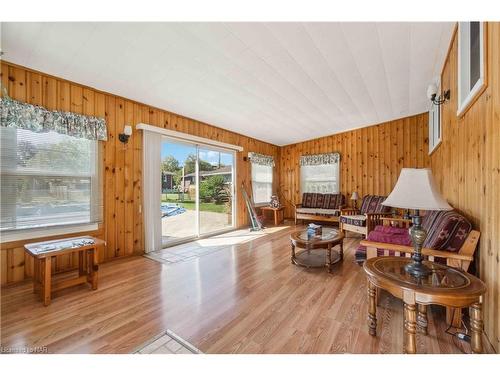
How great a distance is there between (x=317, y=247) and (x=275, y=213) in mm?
3094

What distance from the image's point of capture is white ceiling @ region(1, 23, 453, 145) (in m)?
1.97

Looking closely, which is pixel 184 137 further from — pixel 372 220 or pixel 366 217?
pixel 372 220

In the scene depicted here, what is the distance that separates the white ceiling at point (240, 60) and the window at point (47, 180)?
806mm

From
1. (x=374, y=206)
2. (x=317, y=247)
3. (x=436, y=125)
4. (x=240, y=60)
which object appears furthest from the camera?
(x=374, y=206)

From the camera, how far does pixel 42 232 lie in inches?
98.2

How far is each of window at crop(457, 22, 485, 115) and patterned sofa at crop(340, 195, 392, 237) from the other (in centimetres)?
213

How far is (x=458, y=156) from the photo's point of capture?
2.09 metres

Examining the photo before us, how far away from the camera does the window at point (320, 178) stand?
19.2 feet

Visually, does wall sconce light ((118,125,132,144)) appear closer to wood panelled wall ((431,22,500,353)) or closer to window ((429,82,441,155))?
wood panelled wall ((431,22,500,353))

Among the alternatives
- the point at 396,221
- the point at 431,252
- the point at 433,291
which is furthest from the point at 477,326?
the point at 396,221

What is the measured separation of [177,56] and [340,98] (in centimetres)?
257

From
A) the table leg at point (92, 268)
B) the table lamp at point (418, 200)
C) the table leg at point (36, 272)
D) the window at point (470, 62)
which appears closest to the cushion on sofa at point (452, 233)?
the table lamp at point (418, 200)

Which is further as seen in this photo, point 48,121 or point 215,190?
point 215,190

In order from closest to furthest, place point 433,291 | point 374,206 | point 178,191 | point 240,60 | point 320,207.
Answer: point 433,291, point 240,60, point 178,191, point 374,206, point 320,207
